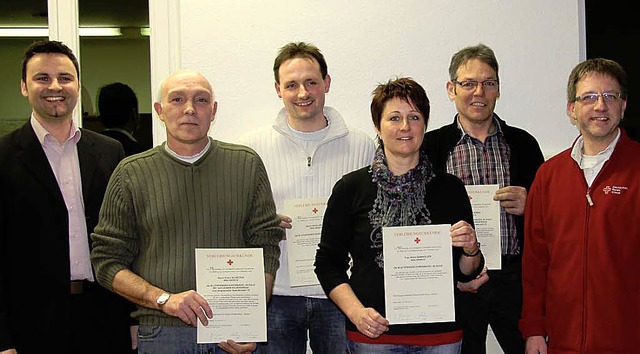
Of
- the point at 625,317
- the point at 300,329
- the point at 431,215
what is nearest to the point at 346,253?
the point at 431,215

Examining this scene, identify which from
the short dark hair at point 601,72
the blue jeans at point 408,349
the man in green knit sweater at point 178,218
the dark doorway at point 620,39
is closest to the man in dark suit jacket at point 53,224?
the man in green knit sweater at point 178,218

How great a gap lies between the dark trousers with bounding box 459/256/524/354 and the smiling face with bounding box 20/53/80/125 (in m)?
1.95

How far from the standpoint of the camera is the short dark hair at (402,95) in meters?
2.46

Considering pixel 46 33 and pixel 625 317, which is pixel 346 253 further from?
pixel 46 33

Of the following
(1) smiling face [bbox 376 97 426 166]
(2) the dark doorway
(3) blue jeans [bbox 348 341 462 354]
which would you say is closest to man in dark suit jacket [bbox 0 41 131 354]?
(3) blue jeans [bbox 348 341 462 354]

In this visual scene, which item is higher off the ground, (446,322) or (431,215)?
(431,215)

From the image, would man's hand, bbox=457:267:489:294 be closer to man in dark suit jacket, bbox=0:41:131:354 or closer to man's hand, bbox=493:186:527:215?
Result: man's hand, bbox=493:186:527:215

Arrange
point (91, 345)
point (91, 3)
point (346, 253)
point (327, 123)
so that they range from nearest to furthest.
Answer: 1. point (346, 253)
2. point (91, 345)
3. point (327, 123)
4. point (91, 3)

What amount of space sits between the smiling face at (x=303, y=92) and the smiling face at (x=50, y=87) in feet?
3.11

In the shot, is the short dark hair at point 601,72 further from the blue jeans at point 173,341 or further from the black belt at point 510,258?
the blue jeans at point 173,341

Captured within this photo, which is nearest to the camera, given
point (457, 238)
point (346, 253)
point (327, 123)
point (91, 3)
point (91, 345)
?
point (457, 238)

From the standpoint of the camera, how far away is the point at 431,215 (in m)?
2.42

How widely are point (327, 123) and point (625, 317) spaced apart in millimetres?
1499

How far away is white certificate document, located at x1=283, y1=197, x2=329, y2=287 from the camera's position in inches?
113
